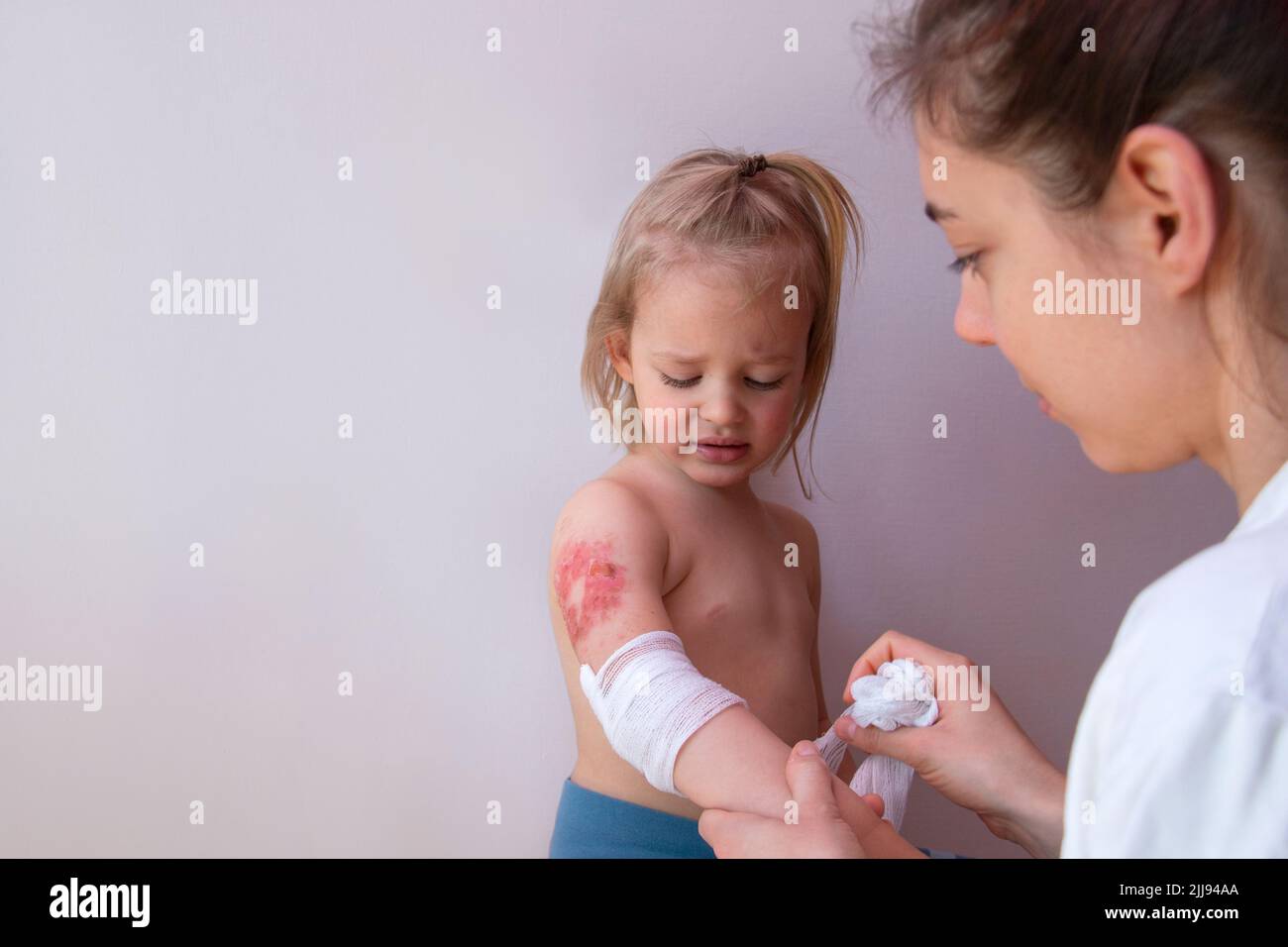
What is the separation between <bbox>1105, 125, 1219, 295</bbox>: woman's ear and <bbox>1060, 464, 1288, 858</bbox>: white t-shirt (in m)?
0.17

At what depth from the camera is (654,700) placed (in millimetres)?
850

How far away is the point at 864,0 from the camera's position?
3.66 ft

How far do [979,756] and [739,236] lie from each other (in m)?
0.48

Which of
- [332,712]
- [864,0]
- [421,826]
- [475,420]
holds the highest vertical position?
[864,0]

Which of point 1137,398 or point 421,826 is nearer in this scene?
point 1137,398

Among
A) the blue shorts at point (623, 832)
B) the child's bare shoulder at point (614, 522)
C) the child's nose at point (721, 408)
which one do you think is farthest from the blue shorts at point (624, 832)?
the child's nose at point (721, 408)

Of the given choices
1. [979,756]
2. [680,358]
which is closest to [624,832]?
[979,756]

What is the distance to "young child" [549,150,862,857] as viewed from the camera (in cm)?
97

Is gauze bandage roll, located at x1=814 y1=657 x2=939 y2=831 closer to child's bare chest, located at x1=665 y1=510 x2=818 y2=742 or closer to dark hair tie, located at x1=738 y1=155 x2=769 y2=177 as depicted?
child's bare chest, located at x1=665 y1=510 x2=818 y2=742

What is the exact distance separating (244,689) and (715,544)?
19.7 inches

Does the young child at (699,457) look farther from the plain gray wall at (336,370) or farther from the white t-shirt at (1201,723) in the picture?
the white t-shirt at (1201,723)

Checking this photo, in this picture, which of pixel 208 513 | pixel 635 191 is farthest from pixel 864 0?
pixel 208 513

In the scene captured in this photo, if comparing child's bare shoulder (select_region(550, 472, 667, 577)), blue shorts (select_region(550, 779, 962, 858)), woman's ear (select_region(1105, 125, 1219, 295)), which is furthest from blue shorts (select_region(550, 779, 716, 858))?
woman's ear (select_region(1105, 125, 1219, 295))
